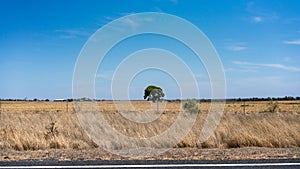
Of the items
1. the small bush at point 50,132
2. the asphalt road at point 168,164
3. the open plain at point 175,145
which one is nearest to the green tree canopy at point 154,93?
the open plain at point 175,145

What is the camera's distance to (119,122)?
14.1 m

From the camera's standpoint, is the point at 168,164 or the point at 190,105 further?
the point at 190,105

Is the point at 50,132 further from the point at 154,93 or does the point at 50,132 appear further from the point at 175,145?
the point at 154,93

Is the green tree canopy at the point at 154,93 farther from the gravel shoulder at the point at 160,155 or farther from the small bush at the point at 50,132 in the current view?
the gravel shoulder at the point at 160,155

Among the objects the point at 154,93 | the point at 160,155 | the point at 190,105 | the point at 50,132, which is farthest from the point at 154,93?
the point at 160,155

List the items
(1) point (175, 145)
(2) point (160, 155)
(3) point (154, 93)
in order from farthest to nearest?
(3) point (154, 93), (1) point (175, 145), (2) point (160, 155)

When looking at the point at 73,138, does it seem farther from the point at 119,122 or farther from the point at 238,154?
the point at 238,154

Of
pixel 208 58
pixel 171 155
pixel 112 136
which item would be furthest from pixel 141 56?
pixel 171 155

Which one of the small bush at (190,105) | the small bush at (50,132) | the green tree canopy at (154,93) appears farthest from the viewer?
the small bush at (190,105)

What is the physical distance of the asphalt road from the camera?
20.1ft

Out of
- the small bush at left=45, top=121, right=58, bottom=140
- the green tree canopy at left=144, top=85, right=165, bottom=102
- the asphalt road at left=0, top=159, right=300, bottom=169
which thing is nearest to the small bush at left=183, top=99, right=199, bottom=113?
the green tree canopy at left=144, top=85, right=165, bottom=102

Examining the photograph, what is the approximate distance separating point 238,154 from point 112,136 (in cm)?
430

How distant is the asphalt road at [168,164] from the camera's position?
6113 millimetres

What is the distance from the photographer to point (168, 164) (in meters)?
6.32
